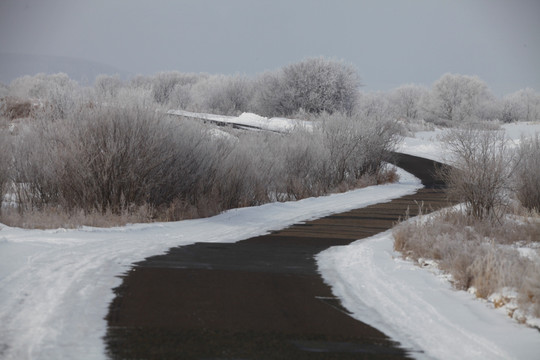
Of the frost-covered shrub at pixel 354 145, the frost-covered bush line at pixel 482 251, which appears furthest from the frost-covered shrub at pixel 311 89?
the frost-covered bush line at pixel 482 251

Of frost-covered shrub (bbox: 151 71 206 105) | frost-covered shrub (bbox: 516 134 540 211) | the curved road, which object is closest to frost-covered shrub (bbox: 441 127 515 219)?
frost-covered shrub (bbox: 516 134 540 211)

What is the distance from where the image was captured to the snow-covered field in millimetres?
6410

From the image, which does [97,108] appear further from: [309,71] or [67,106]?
[309,71]

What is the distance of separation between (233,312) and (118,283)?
78.8 inches

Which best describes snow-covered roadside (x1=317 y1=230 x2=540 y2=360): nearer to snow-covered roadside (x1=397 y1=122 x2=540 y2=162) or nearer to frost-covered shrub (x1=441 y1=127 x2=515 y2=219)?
frost-covered shrub (x1=441 y1=127 x2=515 y2=219)

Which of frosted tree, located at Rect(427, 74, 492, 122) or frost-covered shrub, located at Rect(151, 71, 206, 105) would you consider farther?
frost-covered shrub, located at Rect(151, 71, 206, 105)

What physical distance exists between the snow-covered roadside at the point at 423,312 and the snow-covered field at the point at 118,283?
1cm

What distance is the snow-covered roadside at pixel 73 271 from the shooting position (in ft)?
20.4

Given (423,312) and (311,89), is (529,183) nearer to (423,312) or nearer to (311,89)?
(423,312)

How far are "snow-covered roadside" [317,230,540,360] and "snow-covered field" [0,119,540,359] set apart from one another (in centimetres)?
1

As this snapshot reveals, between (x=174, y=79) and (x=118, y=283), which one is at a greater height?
(x=174, y=79)

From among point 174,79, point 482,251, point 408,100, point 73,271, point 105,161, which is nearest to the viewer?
point 73,271

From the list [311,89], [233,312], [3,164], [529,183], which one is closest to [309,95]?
[311,89]

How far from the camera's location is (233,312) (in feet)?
24.8
